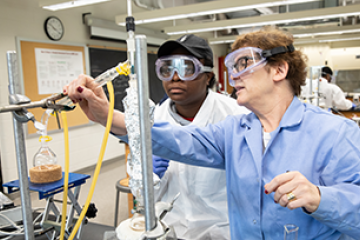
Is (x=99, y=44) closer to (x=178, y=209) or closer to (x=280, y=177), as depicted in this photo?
(x=178, y=209)

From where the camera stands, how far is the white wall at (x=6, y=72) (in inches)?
141

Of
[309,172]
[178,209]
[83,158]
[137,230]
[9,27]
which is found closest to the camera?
[137,230]

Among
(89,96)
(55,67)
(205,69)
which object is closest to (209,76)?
(205,69)

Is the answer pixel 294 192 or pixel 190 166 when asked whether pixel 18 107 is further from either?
pixel 190 166

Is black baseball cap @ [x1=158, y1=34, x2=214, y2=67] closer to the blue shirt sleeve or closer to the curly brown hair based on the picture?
the curly brown hair

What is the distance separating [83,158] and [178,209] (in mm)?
3656

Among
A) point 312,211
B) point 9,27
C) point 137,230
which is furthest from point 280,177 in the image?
point 9,27

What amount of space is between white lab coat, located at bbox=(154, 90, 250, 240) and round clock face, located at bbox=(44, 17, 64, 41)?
140 inches

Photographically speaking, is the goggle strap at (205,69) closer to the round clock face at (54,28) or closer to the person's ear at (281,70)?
the person's ear at (281,70)

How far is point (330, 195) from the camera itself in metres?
0.84

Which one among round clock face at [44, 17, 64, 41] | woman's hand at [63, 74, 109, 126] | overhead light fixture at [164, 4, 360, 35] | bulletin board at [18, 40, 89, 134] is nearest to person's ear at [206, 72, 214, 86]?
Result: woman's hand at [63, 74, 109, 126]

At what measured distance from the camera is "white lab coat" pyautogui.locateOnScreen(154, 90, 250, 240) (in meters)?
1.40

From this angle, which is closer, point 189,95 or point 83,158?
point 189,95

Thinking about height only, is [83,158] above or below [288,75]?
below
